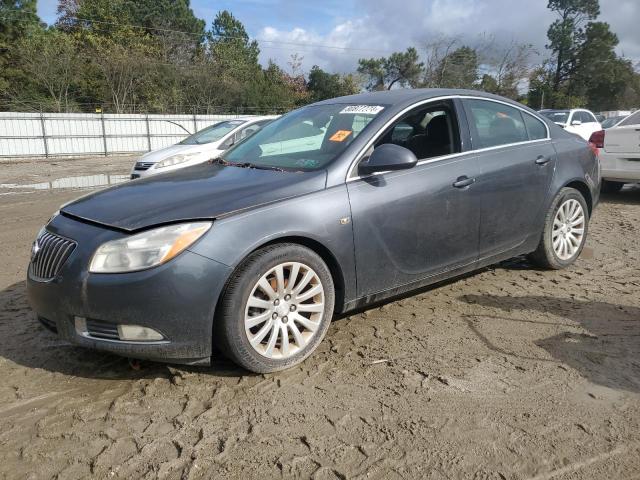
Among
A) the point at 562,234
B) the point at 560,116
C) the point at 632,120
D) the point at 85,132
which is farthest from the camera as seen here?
the point at 85,132

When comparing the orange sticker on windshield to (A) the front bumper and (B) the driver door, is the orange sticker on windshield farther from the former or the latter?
(A) the front bumper

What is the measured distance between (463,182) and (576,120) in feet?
44.9

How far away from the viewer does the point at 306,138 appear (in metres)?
3.99

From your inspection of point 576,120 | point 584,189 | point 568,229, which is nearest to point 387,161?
point 568,229

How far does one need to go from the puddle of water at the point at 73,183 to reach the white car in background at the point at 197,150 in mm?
2929

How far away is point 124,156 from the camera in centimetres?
2556

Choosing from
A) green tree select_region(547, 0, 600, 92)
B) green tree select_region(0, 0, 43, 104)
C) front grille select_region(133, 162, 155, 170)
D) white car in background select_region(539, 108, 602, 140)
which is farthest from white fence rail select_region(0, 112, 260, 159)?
green tree select_region(547, 0, 600, 92)

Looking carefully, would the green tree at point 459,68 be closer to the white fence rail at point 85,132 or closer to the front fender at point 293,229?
the white fence rail at point 85,132

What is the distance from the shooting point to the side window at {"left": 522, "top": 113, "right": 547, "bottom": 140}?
4703 millimetres

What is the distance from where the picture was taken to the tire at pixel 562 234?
15.6 feet

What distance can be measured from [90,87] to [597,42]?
50119 millimetres

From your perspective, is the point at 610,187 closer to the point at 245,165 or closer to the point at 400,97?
the point at 400,97

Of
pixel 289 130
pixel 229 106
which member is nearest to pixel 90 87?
pixel 229 106

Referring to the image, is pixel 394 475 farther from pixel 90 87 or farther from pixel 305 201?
pixel 90 87
